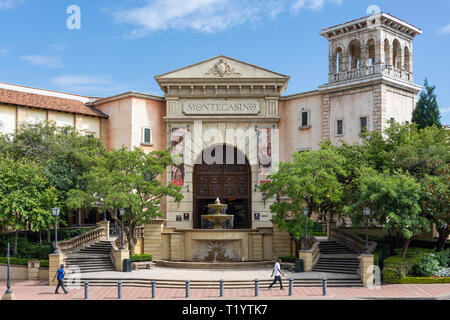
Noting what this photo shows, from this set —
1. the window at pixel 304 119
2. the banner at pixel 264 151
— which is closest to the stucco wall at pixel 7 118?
the banner at pixel 264 151

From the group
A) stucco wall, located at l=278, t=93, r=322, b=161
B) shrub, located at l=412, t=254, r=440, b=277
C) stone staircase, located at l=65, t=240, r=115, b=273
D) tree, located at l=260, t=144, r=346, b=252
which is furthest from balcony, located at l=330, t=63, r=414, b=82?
stone staircase, located at l=65, t=240, r=115, b=273

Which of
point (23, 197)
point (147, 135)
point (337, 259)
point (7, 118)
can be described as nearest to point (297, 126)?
point (147, 135)

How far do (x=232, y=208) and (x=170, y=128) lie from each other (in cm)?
897

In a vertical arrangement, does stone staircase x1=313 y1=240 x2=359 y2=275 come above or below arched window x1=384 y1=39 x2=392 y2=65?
below

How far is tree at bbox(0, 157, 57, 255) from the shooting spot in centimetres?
3541

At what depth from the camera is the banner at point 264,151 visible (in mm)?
46688

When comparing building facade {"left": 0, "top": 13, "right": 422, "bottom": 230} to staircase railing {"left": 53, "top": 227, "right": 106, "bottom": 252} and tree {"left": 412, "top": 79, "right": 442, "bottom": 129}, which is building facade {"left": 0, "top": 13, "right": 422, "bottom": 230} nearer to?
tree {"left": 412, "top": 79, "right": 442, "bottom": 129}

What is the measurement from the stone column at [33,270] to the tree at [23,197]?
7.54ft

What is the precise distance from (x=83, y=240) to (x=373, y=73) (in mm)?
25820

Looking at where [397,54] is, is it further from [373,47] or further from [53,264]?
[53,264]

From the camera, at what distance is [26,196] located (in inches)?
1420

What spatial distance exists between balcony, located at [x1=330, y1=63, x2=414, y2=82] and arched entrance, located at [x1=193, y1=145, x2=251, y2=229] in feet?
34.8

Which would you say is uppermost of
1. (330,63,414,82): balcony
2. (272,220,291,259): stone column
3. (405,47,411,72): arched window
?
(405,47,411,72): arched window

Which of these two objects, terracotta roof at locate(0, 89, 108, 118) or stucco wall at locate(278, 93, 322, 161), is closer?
terracotta roof at locate(0, 89, 108, 118)
